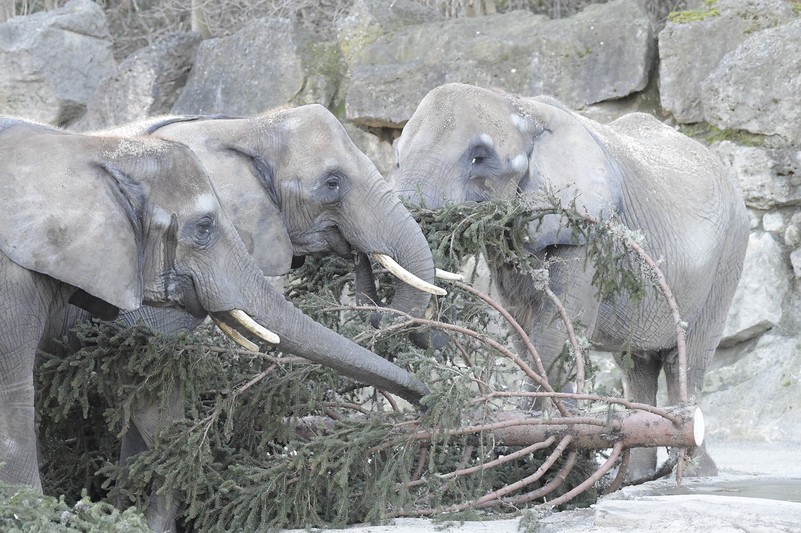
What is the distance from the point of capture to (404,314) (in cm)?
439

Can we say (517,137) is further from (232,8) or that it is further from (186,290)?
(232,8)

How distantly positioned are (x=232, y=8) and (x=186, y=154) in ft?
22.6

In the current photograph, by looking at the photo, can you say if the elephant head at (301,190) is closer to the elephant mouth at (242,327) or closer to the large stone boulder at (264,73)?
the elephant mouth at (242,327)

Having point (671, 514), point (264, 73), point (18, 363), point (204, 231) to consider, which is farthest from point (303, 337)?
point (264, 73)

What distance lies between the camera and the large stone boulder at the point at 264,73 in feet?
27.9

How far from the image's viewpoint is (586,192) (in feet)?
18.1

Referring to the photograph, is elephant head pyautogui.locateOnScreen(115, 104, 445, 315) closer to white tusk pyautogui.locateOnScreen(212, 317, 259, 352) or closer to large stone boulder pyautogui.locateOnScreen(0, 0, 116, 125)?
white tusk pyautogui.locateOnScreen(212, 317, 259, 352)

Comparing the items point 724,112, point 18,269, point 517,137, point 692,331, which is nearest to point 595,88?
point 724,112

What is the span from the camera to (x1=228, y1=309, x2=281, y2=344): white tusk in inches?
156

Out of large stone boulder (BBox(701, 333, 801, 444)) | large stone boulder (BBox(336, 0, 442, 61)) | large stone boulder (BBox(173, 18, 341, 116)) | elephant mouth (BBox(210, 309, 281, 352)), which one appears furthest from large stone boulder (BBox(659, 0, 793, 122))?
elephant mouth (BBox(210, 309, 281, 352))

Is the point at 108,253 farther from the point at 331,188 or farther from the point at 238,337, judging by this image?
the point at 331,188

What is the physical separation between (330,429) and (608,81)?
386 cm

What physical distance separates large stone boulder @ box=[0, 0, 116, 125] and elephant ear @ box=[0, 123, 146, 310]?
5.54 m

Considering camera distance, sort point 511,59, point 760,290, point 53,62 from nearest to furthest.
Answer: point 760,290 < point 511,59 < point 53,62
